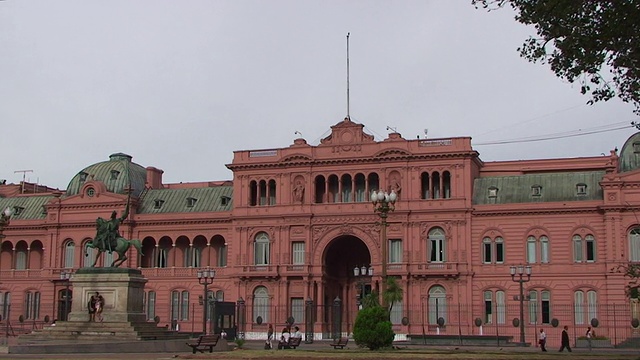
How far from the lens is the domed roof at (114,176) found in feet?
289

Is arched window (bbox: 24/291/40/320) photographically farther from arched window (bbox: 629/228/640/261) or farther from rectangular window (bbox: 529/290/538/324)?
arched window (bbox: 629/228/640/261)

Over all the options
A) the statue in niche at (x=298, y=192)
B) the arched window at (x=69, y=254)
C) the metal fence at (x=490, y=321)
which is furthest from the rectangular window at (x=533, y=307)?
the arched window at (x=69, y=254)

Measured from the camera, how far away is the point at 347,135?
78625 millimetres

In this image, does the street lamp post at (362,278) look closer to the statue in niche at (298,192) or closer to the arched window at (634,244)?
the statue in niche at (298,192)

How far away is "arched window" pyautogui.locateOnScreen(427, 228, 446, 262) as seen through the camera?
7456cm

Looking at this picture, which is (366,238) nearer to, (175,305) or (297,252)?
(297,252)

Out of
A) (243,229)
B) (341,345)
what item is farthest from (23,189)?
(341,345)

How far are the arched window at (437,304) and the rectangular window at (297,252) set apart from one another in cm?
1154

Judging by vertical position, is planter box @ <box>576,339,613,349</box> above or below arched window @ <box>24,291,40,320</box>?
below

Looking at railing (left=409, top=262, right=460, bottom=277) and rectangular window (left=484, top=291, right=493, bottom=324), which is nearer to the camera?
rectangular window (left=484, top=291, right=493, bottom=324)

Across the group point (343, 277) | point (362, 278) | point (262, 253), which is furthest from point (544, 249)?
point (262, 253)

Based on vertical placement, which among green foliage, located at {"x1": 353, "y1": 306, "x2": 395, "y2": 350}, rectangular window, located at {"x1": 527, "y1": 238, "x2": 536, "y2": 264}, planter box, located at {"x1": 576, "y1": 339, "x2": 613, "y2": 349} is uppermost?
rectangular window, located at {"x1": 527, "y1": 238, "x2": 536, "y2": 264}

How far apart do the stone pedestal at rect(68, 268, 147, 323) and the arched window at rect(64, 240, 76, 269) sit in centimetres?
4253

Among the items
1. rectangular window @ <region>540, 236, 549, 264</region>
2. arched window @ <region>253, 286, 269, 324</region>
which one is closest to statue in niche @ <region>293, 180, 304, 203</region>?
arched window @ <region>253, 286, 269, 324</region>
